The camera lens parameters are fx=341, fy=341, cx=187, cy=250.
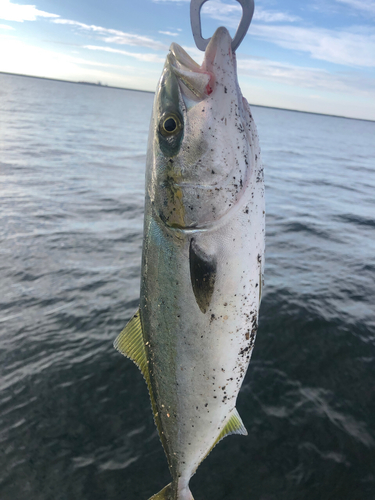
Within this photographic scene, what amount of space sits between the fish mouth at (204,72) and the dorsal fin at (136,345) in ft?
5.69

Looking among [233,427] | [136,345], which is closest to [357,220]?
[233,427]

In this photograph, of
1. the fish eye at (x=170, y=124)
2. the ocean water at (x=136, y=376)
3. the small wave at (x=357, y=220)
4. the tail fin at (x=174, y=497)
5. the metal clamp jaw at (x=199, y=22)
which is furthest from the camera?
the small wave at (x=357, y=220)

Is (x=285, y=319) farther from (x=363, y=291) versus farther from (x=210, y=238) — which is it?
(x=210, y=238)

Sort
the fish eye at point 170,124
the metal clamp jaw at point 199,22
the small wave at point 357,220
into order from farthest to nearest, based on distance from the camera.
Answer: the small wave at point 357,220 → the fish eye at point 170,124 → the metal clamp jaw at point 199,22

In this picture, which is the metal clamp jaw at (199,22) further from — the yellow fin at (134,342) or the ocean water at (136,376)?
the ocean water at (136,376)

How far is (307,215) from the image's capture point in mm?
16125

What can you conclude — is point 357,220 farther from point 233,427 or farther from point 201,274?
point 201,274

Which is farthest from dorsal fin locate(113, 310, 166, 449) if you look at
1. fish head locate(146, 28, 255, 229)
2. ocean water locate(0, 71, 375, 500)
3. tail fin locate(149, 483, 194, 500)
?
ocean water locate(0, 71, 375, 500)

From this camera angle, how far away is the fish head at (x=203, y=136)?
2.25 m

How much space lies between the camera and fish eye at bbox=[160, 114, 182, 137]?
2.32 meters

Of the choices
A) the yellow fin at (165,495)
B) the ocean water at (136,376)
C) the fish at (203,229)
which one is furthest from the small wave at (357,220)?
the yellow fin at (165,495)

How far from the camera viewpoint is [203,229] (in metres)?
2.34

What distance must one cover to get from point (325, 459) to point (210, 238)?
4.71 m

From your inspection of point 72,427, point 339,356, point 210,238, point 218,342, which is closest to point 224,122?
point 210,238
